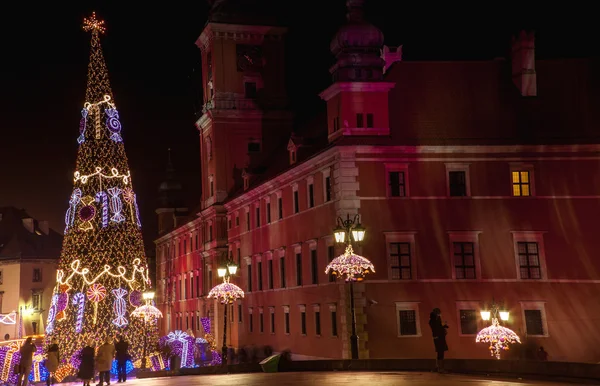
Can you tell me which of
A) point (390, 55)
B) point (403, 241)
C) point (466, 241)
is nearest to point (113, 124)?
point (403, 241)

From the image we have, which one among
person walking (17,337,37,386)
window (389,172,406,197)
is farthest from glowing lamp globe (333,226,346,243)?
window (389,172,406,197)

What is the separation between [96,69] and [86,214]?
6126 millimetres

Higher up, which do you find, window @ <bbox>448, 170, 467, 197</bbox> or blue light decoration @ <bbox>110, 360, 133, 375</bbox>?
window @ <bbox>448, 170, 467, 197</bbox>

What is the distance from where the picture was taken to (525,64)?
43.1 m

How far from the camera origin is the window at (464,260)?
3928cm

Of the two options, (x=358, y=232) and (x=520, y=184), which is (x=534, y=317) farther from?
(x=358, y=232)

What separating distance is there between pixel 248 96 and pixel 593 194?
3066 cm

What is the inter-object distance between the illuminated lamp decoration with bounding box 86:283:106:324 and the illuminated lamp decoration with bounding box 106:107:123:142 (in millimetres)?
6281

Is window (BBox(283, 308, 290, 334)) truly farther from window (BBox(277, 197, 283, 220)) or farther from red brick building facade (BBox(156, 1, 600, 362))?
window (BBox(277, 197, 283, 220))

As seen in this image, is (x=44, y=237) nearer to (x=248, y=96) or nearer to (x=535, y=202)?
(x=248, y=96)

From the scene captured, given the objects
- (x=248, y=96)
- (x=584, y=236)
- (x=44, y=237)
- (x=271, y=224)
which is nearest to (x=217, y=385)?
(x=584, y=236)

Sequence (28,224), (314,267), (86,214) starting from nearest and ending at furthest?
(86,214), (314,267), (28,224)

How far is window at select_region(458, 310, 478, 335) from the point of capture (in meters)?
38.4

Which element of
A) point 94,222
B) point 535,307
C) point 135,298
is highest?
point 94,222
